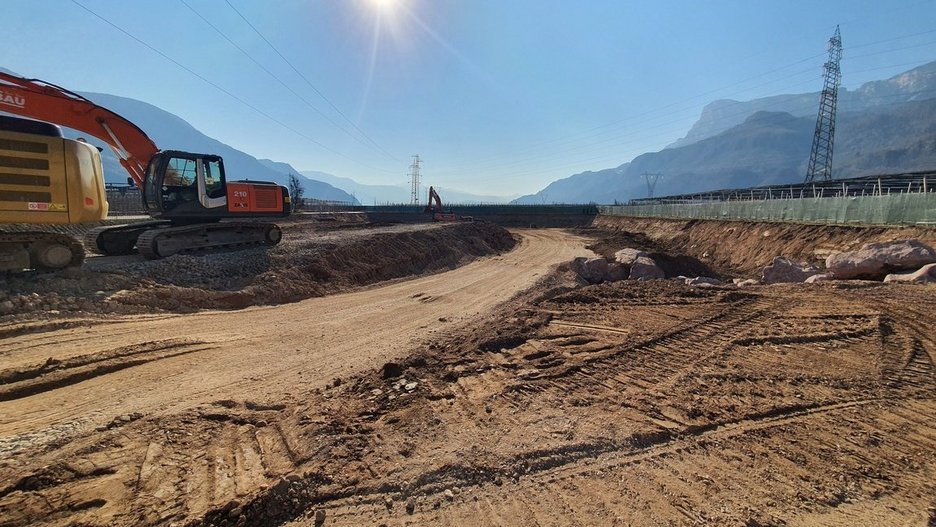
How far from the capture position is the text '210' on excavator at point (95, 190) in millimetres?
8977

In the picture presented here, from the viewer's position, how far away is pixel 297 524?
296cm

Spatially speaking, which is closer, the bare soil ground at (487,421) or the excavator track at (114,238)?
the bare soil ground at (487,421)

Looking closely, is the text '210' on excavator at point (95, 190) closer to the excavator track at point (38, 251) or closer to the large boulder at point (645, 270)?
the excavator track at point (38, 251)

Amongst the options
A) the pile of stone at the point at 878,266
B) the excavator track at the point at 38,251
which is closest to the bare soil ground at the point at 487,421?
the excavator track at the point at 38,251

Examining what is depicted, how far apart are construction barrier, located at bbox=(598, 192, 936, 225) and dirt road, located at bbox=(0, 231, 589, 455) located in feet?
53.6

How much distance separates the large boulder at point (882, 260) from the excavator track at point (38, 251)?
2031 centimetres

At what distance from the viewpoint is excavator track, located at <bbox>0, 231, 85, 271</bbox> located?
883cm

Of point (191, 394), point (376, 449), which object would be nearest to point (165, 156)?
point (191, 394)

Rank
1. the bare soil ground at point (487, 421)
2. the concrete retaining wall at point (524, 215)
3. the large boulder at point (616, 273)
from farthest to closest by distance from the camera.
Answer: the concrete retaining wall at point (524, 215) → the large boulder at point (616, 273) → the bare soil ground at point (487, 421)

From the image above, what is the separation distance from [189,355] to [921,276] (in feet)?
52.5

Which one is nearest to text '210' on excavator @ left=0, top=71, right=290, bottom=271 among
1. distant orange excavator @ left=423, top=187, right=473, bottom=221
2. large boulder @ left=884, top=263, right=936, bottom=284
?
large boulder @ left=884, top=263, right=936, bottom=284

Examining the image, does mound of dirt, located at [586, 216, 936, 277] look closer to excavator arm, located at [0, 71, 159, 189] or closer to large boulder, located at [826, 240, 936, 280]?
large boulder, located at [826, 240, 936, 280]

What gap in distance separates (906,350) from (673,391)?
4.04 meters

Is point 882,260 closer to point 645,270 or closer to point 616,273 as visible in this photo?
point 645,270
